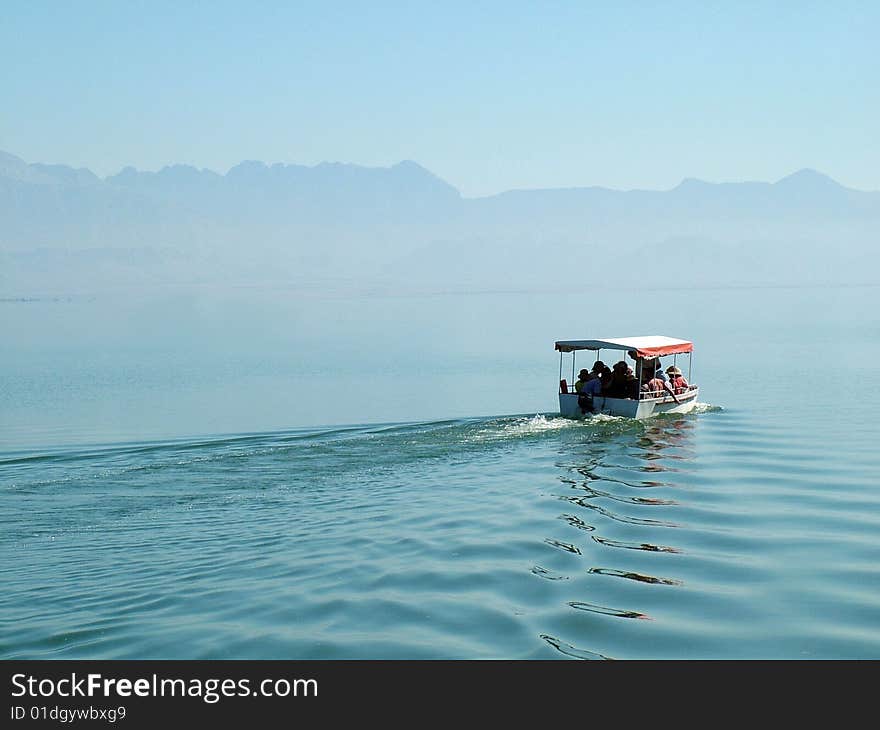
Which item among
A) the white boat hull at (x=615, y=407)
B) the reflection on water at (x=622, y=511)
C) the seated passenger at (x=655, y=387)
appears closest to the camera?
the reflection on water at (x=622, y=511)

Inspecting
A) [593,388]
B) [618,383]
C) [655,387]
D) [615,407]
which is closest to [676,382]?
[655,387]

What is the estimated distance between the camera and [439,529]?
20.5 meters

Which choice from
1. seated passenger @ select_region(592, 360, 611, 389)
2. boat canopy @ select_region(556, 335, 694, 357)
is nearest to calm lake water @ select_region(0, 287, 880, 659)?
seated passenger @ select_region(592, 360, 611, 389)

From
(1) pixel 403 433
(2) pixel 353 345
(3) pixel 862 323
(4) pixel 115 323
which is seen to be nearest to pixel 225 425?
(1) pixel 403 433

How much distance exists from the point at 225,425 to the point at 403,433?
9380 millimetres

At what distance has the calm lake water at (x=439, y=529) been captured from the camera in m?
14.4

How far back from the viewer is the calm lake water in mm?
14438

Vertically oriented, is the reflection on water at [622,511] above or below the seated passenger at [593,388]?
below

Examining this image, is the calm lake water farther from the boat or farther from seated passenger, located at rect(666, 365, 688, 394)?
seated passenger, located at rect(666, 365, 688, 394)

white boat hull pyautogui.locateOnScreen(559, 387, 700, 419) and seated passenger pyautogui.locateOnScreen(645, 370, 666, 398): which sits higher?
seated passenger pyautogui.locateOnScreen(645, 370, 666, 398)

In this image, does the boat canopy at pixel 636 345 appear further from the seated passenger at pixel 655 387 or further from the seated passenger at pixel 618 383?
the seated passenger at pixel 655 387

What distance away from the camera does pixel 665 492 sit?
23938 millimetres

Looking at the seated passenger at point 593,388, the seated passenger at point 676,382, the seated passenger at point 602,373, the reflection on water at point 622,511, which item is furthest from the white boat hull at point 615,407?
the seated passenger at point 676,382
